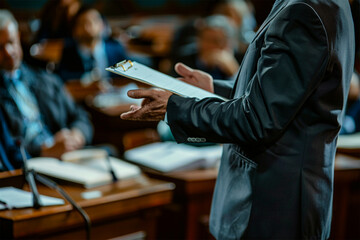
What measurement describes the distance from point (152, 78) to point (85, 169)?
81 centimetres

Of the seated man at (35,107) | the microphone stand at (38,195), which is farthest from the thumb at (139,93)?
the seated man at (35,107)

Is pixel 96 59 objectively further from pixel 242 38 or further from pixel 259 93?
Answer: pixel 259 93

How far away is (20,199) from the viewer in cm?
165

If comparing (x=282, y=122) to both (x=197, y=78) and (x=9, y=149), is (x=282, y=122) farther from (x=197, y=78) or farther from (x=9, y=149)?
(x=9, y=149)

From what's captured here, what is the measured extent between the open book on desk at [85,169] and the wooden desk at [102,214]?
3 cm

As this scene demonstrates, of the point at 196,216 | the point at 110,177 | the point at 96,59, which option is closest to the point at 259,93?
the point at 110,177

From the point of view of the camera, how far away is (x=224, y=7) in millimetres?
5820

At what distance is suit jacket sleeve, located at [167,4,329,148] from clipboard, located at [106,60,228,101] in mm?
130

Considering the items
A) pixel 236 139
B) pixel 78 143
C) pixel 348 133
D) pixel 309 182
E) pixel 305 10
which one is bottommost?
pixel 348 133

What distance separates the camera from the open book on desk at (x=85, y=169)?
1.88m

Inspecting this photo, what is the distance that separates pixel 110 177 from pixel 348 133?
5.67 feet

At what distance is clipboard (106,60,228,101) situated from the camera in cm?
125

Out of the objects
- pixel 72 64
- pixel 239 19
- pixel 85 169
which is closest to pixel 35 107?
pixel 85 169

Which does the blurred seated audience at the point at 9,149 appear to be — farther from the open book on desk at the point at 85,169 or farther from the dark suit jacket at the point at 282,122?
the dark suit jacket at the point at 282,122
